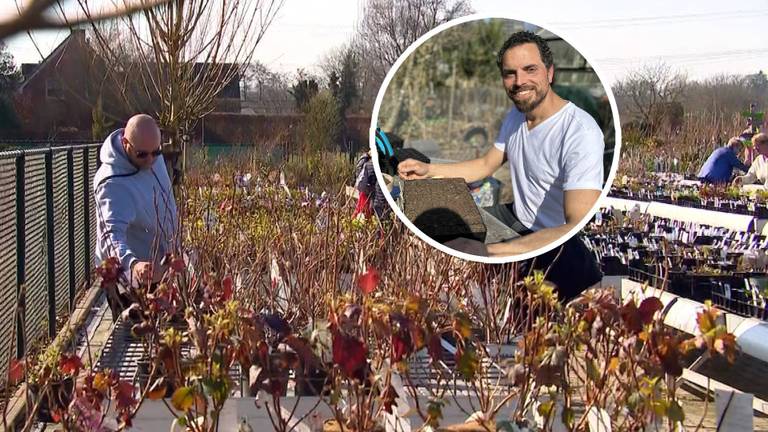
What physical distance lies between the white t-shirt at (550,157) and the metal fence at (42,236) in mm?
2168

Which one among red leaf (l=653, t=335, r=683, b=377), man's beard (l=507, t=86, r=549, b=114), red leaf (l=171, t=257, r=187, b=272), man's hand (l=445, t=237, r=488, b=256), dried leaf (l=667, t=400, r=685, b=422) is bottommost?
dried leaf (l=667, t=400, r=685, b=422)

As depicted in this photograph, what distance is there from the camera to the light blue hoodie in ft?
14.9

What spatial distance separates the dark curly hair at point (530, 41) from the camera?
238 cm

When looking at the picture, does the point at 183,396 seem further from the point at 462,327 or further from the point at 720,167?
the point at 720,167

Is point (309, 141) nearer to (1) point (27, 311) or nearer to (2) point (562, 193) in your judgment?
(1) point (27, 311)

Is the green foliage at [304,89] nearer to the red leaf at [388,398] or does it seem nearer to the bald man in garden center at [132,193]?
the bald man in garden center at [132,193]

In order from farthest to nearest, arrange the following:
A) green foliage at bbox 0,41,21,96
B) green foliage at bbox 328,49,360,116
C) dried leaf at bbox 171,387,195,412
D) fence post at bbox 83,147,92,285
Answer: green foliage at bbox 0,41,21,96, green foliage at bbox 328,49,360,116, fence post at bbox 83,147,92,285, dried leaf at bbox 171,387,195,412

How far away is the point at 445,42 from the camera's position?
2455 mm

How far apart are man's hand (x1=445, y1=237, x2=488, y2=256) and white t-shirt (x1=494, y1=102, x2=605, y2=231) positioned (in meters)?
0.14

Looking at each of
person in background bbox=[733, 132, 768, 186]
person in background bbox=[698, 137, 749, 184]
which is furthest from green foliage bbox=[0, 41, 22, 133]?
person in background bbox=[733, 132, 768, 186]

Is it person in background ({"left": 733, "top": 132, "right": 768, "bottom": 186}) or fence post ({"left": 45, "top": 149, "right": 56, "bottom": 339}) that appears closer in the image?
fence post ({"left": 45, "top": 149, "right": 56, "bottom": 339})

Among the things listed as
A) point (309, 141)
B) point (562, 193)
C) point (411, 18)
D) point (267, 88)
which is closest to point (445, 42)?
point (562, 193)

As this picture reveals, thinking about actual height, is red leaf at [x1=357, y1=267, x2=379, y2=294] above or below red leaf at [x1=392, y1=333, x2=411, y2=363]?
above

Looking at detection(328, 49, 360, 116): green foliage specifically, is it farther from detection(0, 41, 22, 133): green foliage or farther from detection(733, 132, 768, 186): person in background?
detection(733, 132, 768, 186): person in background
